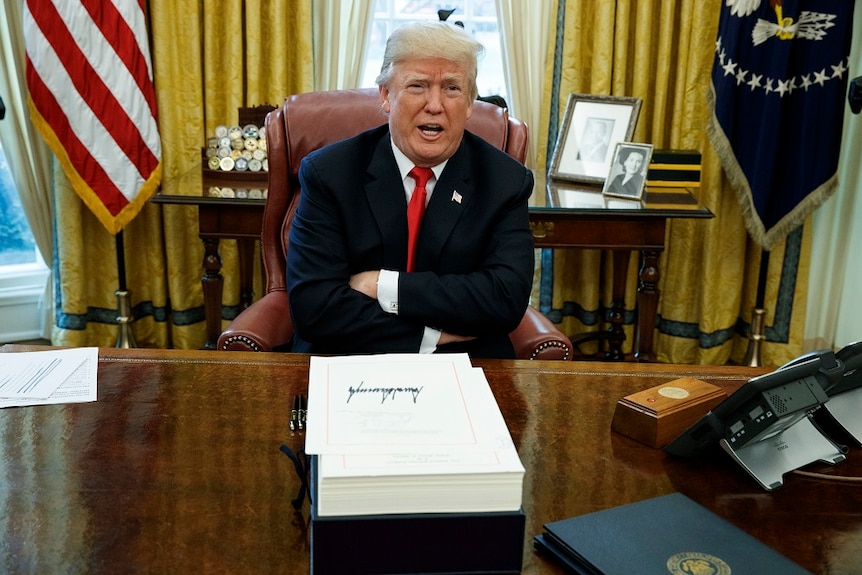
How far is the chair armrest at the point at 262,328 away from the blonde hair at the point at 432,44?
0.66m

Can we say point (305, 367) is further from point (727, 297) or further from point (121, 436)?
point (727, 297)

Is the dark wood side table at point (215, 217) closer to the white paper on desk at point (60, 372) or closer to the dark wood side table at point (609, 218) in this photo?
the dark wood side table at point (609, 218)

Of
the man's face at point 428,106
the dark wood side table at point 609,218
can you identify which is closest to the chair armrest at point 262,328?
the man's face at point 428,106

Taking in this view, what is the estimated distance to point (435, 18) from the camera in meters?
3.81

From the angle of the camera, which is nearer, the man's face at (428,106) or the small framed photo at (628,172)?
the man's face at (428,106)

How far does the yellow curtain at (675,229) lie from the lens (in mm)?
3566

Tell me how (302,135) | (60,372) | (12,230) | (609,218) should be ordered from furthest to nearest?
(12,230) < (609,218) < (302,135) < (60,372)

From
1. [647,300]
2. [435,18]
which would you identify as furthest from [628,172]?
[435,18]

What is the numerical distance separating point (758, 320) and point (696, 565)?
2.91 metres

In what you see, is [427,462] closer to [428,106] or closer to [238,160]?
[428,106]

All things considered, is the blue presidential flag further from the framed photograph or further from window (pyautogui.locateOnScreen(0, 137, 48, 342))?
window (pyautogui.locateOnScreen(0, 137, 48, 342))

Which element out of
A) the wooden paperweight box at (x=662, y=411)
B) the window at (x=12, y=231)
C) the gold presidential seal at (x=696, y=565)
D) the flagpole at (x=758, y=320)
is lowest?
the flagpole at (x=758, y=320)
